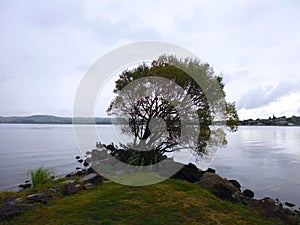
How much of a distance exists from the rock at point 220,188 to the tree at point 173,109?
2.34 metres

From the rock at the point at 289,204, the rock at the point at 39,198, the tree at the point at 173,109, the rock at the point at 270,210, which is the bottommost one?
the rock at the point at 289,204

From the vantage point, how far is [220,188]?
755 cm

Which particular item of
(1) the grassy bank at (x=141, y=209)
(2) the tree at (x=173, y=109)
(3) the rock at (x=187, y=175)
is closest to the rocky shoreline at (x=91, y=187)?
(1) the grassy bank at (x=141, y=209)

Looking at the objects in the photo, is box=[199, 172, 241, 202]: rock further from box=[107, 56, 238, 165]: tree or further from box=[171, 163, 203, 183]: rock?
box=[107, 56, 238, 165]: tree

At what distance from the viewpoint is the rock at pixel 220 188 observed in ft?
23.9

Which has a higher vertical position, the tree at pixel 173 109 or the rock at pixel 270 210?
the tree at pixel 173 109

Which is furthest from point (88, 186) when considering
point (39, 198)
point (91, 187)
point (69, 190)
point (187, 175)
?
point (187, 175)

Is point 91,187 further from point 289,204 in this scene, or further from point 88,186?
point 289,204

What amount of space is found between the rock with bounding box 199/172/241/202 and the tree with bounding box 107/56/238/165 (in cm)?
234

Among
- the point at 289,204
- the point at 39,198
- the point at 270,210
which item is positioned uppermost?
the point at 39,198

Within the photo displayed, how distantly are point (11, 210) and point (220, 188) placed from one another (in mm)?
5414

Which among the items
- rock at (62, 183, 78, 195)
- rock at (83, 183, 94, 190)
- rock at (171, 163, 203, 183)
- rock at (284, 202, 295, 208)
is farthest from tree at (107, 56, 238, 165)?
rock at (284, 202, 295, 208)

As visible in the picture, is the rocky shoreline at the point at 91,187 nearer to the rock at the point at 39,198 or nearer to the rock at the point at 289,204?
the rock at the point at 39,198

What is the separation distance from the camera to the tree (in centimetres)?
1002
